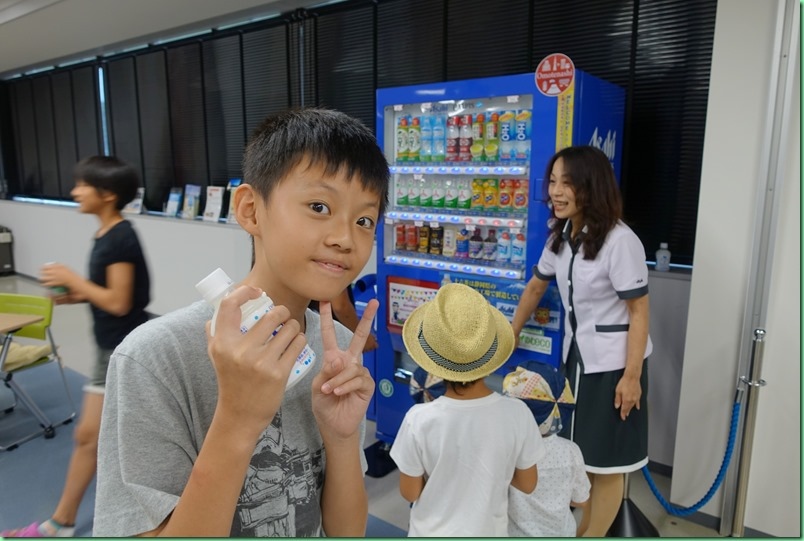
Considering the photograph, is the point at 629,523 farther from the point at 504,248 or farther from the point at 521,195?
the point at 521,195

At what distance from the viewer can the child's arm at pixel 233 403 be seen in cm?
67

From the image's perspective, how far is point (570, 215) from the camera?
7.66 ft

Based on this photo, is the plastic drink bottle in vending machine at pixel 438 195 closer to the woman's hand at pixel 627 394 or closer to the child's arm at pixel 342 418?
the woman's hand at pixel 627 394

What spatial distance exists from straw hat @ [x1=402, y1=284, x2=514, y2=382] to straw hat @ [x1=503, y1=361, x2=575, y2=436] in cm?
31

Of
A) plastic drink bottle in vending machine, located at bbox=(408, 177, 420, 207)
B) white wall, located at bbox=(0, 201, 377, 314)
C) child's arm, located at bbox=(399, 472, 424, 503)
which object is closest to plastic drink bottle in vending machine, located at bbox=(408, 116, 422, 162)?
plastic drink bottle in vending machine, located at bbox=(408, 177, 420, 207)

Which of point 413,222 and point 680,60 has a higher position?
point 680,60

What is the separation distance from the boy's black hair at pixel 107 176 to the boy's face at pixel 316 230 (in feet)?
6.52

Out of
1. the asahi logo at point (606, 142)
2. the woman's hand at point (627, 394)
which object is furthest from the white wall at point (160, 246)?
the woman's hand at point (627, 394)

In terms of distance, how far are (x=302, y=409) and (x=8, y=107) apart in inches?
437

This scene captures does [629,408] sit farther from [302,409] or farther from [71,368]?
[71,368]

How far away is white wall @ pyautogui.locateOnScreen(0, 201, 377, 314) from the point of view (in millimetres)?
5410

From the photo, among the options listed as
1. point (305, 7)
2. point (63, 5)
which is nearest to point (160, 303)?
point (63, 5)

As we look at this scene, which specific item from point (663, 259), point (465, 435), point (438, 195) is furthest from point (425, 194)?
point (465, 435)

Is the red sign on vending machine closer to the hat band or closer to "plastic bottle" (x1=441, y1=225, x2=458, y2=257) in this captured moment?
"plastic bottle" (x1=441, y1=225, x2=458, y2=257)
